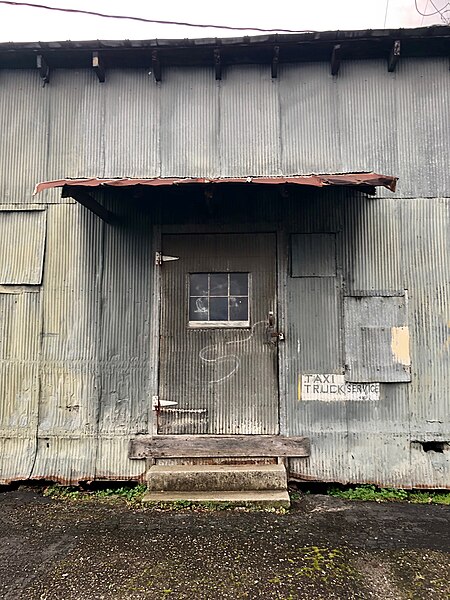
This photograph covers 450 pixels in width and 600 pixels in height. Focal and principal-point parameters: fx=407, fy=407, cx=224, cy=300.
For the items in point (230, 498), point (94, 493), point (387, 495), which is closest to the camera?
point (230, 498)

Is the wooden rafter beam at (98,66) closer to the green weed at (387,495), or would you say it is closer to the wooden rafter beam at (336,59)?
the wooden rafter beam at (336,59)

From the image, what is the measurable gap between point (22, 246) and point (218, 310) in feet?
8.78

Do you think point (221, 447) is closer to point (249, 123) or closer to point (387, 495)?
point (387, 495)

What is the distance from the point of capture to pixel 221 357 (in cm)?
505

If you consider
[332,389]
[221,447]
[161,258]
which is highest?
[161,258]

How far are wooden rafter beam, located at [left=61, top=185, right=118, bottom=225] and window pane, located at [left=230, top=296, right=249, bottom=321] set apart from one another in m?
1.87

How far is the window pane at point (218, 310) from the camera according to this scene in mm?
5133

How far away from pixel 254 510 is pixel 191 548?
93 centimetres

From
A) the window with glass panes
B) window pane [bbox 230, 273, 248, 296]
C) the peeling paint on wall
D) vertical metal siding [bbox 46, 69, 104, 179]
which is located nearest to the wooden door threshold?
the window with glass panes

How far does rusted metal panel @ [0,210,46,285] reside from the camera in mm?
5219

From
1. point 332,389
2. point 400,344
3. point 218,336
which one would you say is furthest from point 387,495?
point 218,336

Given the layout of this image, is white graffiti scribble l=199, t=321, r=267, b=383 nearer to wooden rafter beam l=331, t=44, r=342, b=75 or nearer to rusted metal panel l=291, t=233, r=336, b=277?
rusted metal panel l=291, t=233, r=336, b=277

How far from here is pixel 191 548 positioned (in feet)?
11.7

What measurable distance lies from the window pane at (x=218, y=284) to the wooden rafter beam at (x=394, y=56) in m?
3.39
